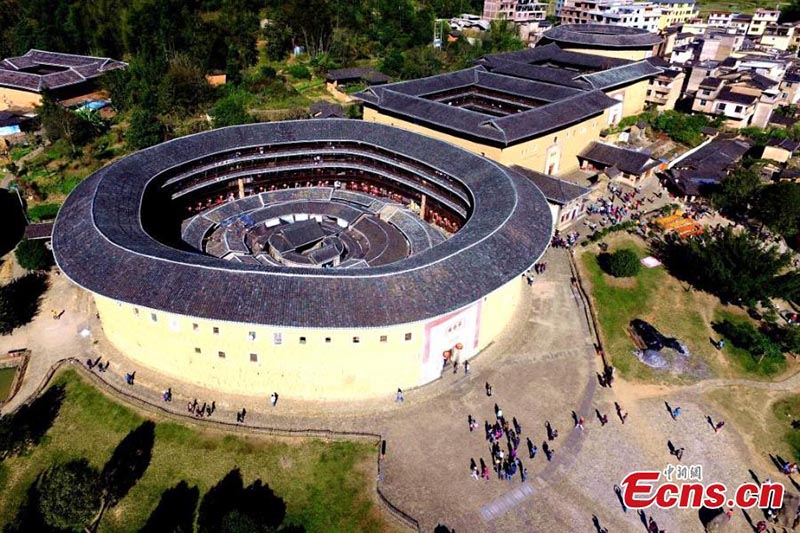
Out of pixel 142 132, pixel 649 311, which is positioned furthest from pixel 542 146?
pixel 142 132

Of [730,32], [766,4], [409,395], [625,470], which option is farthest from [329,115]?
[766,4]

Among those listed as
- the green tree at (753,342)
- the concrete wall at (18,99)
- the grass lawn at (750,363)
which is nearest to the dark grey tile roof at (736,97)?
Result: the green tree at (753,342)

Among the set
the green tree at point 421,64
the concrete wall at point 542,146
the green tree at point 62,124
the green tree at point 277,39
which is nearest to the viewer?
the concrete wall at point 542,146

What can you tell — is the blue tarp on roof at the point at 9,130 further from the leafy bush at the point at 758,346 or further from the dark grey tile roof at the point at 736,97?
the dark grey tile roof at the point at 736,97

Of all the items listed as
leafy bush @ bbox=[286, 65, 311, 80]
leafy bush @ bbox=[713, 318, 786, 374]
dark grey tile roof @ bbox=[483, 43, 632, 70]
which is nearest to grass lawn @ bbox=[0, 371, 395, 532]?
leafy bush @ bbox=[713, 318, 786, 374]

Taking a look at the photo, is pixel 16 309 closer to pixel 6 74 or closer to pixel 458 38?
pixel 6 74

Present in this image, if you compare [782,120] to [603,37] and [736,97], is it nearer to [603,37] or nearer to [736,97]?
[736,97]

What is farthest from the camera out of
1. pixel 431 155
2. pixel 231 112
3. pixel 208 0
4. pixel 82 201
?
pixel 208 0
